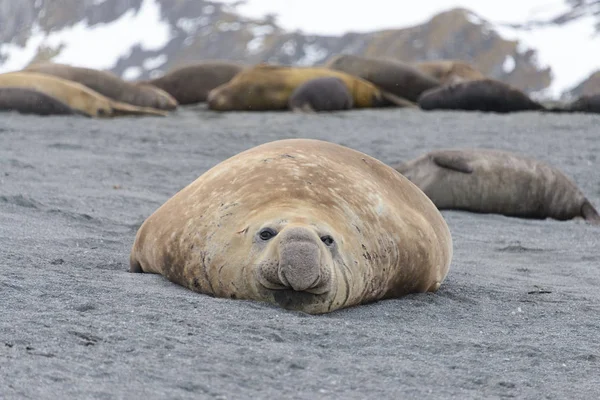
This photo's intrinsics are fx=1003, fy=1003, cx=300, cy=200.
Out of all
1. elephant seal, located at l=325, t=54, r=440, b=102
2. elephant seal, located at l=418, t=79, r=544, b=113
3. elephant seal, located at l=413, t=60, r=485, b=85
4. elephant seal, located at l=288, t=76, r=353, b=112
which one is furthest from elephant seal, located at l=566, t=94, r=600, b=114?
elephant seal, located at l=413, t=60, r=485, b=85

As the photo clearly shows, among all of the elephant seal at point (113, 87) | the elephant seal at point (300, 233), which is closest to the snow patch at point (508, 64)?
the elephant seal at point (113, 87)

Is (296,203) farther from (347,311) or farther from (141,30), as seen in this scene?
(141,30)

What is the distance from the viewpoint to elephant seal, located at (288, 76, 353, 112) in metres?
13.0

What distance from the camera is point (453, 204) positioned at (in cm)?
754

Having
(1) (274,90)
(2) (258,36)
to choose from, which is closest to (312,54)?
(2) (258,36)

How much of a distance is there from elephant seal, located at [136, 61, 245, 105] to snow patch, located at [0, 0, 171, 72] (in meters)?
60.2

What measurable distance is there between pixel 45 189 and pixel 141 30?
7724 centimetres

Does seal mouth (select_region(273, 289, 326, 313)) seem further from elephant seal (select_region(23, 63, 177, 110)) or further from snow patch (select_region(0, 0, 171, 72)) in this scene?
snow patch (select_region(0, 0, 171, 72))

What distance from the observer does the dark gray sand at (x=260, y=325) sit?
2.62 metres

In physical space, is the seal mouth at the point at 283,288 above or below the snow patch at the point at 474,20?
below

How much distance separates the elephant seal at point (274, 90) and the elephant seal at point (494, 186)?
5.88 m

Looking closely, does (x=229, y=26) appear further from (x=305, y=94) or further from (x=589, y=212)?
(x=589, y=212)

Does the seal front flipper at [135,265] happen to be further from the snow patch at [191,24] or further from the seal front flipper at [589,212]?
the snow patch at [191,24]

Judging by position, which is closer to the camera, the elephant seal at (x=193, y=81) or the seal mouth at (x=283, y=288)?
the seal mouth at (x=283, y=288)
